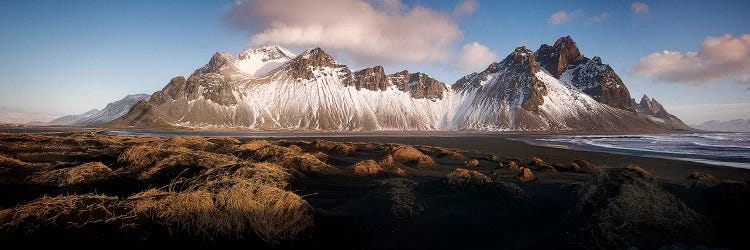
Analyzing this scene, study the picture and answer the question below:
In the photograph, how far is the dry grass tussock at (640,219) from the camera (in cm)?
621

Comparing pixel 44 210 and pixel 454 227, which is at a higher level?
pixel 44 210

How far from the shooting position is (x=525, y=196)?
31.3 feet

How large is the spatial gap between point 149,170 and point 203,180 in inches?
122

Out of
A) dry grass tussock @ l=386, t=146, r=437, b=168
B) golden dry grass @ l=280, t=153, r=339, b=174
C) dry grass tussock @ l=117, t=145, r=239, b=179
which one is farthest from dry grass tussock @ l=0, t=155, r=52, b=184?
dry grass tussock @ l=386, t=146, r=437, b=168

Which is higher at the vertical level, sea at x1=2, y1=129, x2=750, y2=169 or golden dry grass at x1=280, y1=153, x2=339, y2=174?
golden dry grass at x1=280, y1=153, x2=339, y2=174

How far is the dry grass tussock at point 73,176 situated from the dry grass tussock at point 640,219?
35.2ft

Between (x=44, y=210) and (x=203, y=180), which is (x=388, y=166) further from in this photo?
(x=44, y=210)

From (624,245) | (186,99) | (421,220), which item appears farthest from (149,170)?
(186,99)

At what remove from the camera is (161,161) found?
33.7 feet

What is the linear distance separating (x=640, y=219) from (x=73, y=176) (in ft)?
39.1

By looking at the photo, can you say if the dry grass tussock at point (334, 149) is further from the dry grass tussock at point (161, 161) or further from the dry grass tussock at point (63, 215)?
the dry grass tussock at point (63, 215)

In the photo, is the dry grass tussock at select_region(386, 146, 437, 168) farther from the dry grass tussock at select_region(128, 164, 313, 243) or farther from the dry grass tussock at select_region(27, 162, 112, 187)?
the dry grass tussock at select_region(27, 162, 112, 187)

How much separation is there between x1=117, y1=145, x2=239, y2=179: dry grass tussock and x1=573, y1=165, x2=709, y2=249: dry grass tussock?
819 cm

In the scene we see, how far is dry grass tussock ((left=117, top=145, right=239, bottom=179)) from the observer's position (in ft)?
32.1
